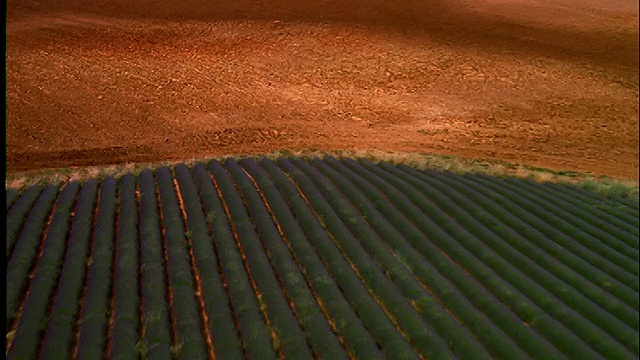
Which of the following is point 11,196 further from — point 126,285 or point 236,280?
point 236,280

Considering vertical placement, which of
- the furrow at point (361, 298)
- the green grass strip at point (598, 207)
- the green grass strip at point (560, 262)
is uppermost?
the furrow at point (361, 298)

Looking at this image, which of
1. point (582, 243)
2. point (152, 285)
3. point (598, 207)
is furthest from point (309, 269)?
point (598, 207)

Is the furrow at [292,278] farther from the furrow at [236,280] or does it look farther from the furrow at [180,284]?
the furrow at [180,284]

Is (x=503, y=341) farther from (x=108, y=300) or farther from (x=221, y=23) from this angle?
(x=221, y=23)

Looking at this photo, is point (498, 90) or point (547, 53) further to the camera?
point (547, 53)

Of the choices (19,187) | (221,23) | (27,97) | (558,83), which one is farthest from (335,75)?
(19,187)

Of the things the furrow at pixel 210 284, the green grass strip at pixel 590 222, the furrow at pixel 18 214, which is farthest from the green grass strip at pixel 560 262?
the furrow at pixel 18 214
